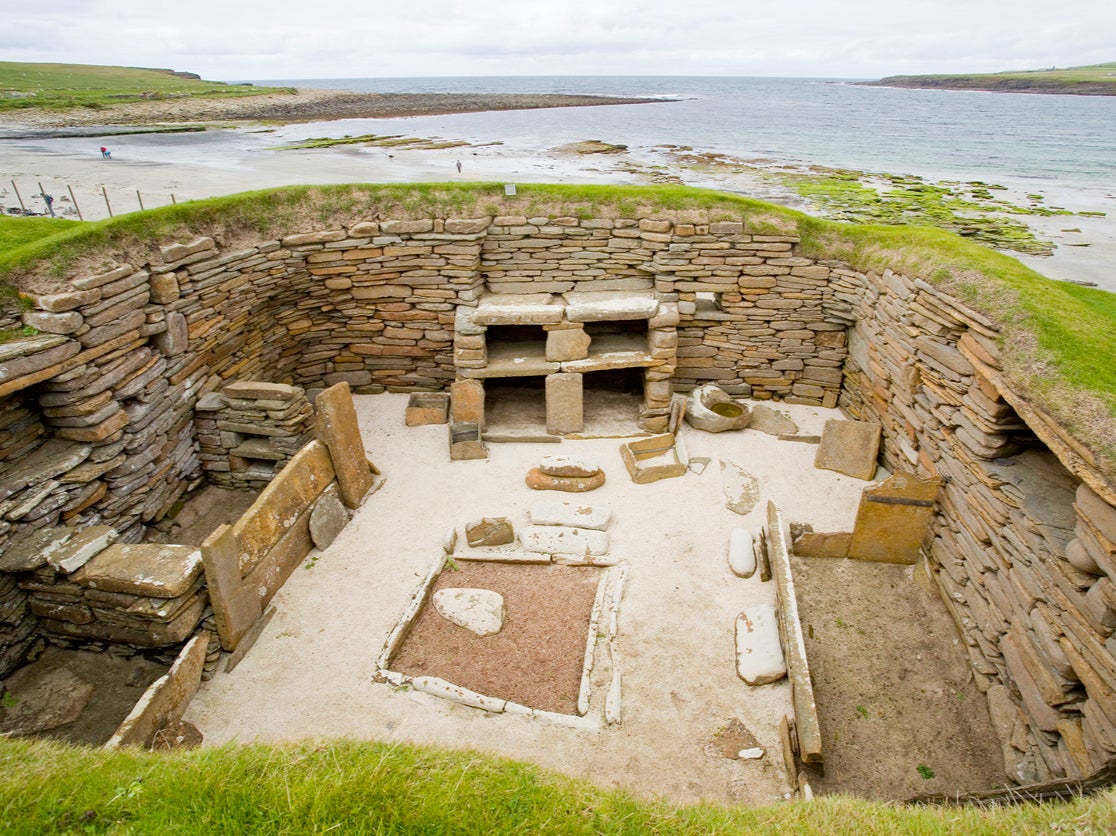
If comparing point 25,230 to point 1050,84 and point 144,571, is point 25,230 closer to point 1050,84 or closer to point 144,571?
point 144,571

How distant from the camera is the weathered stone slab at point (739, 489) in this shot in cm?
775

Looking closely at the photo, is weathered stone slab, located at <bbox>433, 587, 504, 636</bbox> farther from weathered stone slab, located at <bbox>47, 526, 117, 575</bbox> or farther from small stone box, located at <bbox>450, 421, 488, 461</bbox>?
weathered stone slab, located at <bbox>47, 526, 117, 575</bbox>

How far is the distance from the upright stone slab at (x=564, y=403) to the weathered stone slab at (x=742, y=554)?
3.01 m

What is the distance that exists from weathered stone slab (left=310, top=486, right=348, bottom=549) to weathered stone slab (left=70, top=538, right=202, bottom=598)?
4.60 ft

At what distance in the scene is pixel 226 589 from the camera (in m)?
5.66

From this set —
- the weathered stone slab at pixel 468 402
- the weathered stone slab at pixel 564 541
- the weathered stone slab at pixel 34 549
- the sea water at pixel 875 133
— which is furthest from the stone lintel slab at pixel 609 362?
the sea water at pixel 875 133

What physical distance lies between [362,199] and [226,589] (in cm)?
665

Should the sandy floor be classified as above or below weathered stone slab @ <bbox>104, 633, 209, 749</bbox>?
below

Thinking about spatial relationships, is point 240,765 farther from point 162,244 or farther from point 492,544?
point 162,244

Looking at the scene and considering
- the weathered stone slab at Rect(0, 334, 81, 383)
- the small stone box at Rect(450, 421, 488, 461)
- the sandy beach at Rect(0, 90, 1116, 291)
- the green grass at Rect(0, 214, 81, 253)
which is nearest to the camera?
the weathered stone slab at Rect(0, 334, 81, 383)

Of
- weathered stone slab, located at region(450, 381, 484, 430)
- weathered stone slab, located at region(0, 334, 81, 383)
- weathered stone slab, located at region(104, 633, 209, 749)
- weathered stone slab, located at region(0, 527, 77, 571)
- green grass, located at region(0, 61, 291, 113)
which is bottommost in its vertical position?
weathered stone slab, located at region(104, 633, 209, 749)

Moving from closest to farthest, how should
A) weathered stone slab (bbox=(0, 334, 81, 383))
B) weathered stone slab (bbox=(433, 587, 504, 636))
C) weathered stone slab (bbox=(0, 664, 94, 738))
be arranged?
weathered stone slab (bbox=(0, 664, 94, 738)), weathered stone slab (bbox=(0, 334, 81, 383)), weathered stone slab (bbox=(433, 587, 504, 636))

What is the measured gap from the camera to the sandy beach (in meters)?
17.8

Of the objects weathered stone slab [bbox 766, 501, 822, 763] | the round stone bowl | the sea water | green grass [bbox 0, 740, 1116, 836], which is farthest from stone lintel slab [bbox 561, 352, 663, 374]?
the sea water
